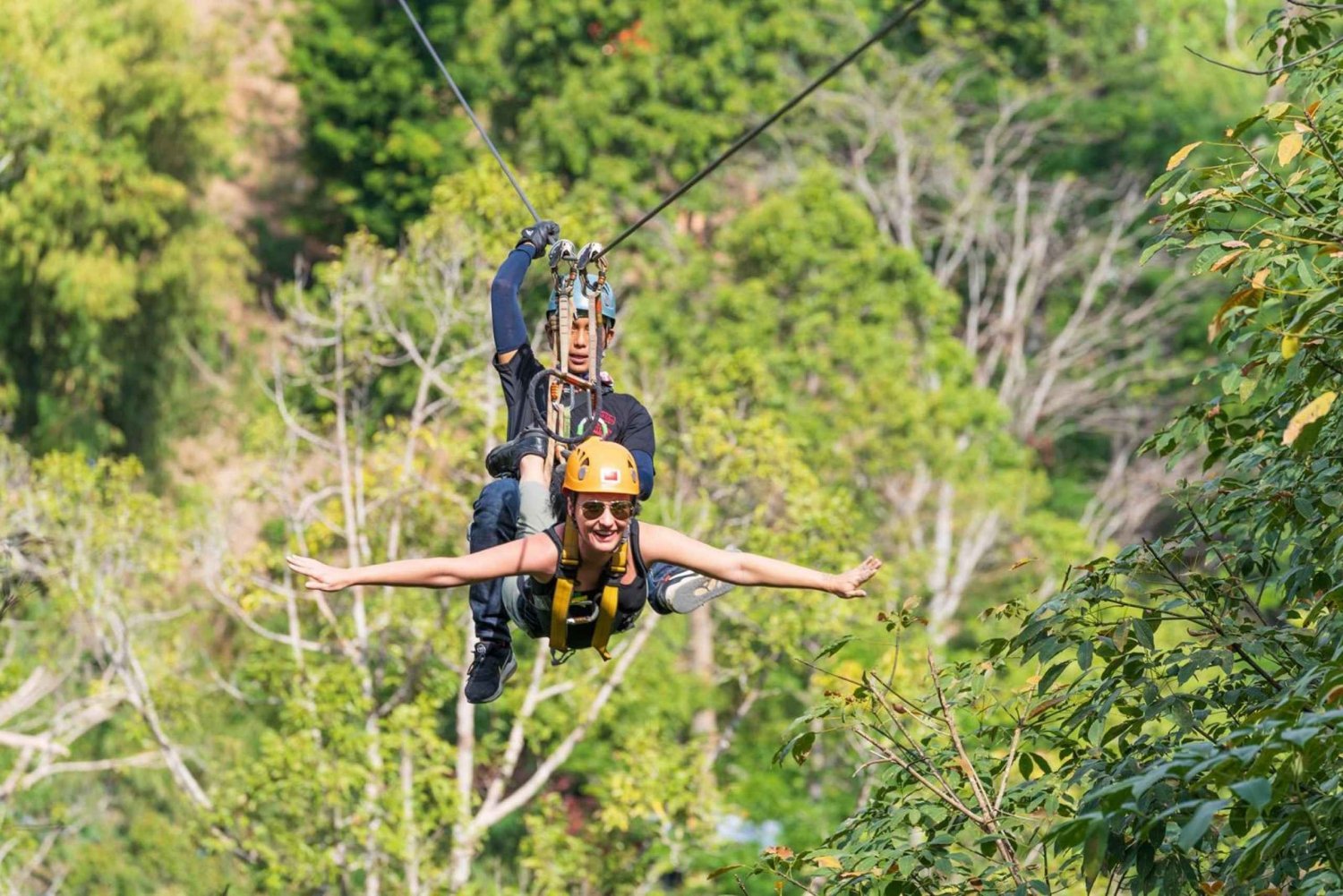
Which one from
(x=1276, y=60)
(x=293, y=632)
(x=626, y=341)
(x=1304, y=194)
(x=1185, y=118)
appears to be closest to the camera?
(x=1304, y=194)

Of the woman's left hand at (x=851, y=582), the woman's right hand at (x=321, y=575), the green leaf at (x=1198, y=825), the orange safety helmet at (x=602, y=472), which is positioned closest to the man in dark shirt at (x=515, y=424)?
the orange safety helmet at (x=602, y=472)

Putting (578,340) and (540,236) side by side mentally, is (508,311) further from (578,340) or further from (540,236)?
(578,340)

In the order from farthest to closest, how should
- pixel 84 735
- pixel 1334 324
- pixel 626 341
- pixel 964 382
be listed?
1. pixel 964 382
2. pixel 84 735
3. pixel 626 341
4. pixel 1334 324

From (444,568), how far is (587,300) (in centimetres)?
154

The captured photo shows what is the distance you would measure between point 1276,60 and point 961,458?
16991mm

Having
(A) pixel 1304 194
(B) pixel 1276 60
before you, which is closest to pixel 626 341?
(B) pixel 1276 60

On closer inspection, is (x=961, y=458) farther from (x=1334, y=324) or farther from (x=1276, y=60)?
(x=1334, y=324)

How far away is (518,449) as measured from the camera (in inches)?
351

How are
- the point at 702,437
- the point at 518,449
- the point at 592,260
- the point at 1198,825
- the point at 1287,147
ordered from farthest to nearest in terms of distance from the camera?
the point at 702,437, the point at 518,449, the point at 592,260, the point at 1287,147, the point at 1198,825

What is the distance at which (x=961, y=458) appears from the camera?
89.1 ft

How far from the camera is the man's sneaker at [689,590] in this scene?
26.2ft

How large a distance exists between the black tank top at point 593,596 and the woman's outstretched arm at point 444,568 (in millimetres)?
74

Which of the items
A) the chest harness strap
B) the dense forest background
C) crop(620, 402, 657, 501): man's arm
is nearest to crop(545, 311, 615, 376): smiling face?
crop(620, 402, 657, 501): man's arm

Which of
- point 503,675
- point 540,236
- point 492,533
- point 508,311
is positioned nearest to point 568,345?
point 508,311
